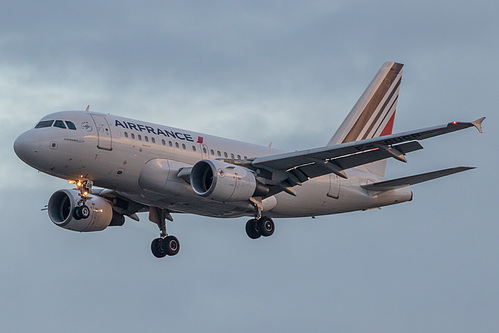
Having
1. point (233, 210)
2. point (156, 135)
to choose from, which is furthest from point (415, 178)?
point (156, 135)

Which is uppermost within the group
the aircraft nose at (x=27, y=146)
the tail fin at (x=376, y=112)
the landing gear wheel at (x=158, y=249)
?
the tail fin at (x=376, y=112)

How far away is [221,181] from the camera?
41.6 metres

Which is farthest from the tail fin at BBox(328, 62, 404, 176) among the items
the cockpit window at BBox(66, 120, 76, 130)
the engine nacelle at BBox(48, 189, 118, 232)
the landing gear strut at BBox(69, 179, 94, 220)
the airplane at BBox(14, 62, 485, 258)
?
the cockpit window at BBox(66, 120, 76, 130)

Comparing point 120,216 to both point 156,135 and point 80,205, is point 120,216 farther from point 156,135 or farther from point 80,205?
point 156,135

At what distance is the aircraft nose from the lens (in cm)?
4028

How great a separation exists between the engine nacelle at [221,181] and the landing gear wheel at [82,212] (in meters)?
5.09

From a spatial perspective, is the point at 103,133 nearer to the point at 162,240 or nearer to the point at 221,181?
the point at 221,181

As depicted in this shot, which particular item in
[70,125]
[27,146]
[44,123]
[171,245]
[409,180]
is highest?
[44,123]

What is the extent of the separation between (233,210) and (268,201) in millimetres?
1747

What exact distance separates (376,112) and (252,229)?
12143 mm

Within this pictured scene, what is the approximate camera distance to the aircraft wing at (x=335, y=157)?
3931 centimetres

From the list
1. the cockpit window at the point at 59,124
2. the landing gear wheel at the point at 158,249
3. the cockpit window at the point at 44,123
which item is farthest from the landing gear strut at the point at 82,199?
the landing gear wheel at the point at 158,249

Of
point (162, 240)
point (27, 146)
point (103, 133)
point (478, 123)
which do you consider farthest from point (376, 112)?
point (27, 146)

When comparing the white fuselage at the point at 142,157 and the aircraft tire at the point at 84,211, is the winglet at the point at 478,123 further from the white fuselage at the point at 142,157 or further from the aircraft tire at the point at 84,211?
the aircraft tire at the point at 84,211
